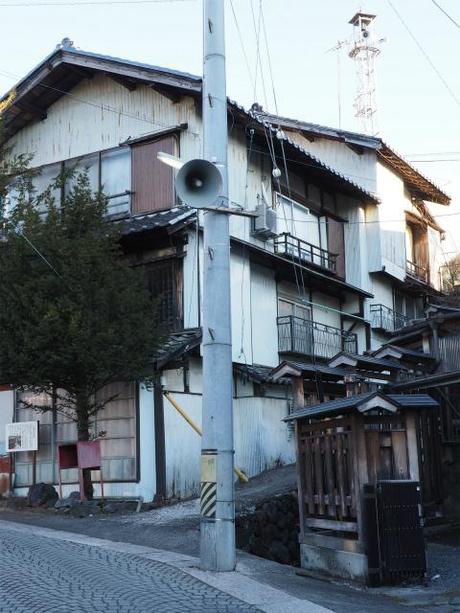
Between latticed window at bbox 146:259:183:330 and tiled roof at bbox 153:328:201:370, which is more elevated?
latticed window at bbox 146:259:183:330

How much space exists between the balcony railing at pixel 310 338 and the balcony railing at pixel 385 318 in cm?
132

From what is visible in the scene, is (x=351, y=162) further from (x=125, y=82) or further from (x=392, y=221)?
(x=125, y=82)

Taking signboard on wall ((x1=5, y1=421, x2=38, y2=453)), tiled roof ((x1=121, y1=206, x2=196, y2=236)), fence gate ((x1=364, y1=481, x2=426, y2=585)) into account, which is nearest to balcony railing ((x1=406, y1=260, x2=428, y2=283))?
tiled roof ((x1=121, y1=206, x2=196, y2=236))

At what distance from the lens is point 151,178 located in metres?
20.5

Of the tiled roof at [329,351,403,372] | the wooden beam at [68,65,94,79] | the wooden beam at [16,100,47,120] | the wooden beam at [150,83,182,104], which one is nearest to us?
the tiled roof at [329,351,403,372]

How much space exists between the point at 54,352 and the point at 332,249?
528 inches

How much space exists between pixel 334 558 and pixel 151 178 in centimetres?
1233

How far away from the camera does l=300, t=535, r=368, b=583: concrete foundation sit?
10414mm

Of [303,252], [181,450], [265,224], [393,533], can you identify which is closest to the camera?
[393,533]

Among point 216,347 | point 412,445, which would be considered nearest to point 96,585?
point 216,347

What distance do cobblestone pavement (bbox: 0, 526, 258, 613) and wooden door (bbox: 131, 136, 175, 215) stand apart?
10.7 meters

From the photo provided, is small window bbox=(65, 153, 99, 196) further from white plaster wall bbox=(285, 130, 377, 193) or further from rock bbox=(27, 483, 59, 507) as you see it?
white plaster wall bbox=(285, 130, 377, 193)

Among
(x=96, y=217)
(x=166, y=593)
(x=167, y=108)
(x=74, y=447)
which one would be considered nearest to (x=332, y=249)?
(x=167, y=108)

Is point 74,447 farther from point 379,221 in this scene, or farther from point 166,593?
point 379,221
